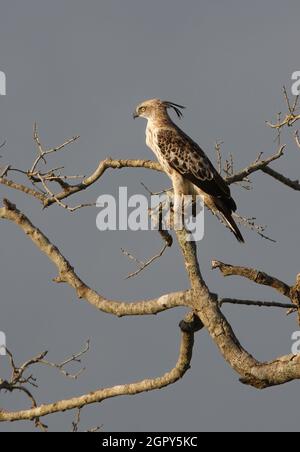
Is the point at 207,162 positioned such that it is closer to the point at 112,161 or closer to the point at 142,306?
the point at 112,161

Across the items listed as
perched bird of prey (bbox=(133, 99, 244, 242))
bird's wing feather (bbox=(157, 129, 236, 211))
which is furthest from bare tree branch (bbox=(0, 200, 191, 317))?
bird's wing feather (bbox=(157, 129, 236, 211))

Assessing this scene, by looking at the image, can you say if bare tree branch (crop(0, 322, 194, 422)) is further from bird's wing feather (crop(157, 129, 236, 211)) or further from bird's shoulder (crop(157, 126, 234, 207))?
bird's shoulder (crop(157, 126, 234, 207))

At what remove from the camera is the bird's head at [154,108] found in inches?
584

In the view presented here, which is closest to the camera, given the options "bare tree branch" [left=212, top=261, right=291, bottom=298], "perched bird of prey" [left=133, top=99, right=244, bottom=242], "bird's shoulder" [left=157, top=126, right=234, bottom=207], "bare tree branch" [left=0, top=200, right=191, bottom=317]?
"bare tree branch" [left=212, top=261, right=291, bottom=298]

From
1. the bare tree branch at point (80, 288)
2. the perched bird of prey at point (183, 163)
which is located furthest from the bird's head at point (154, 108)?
the bare tree branch at point (80, 288)

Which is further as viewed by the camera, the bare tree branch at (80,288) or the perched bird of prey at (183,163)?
the perched bird of prey at (183,163)

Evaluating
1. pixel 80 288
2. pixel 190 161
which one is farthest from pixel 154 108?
pixel 80 288

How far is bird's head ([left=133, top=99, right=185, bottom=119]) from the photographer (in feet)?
48.7

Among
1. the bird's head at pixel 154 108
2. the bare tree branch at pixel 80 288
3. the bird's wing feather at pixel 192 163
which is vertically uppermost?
the bird's head at pixel 154 108

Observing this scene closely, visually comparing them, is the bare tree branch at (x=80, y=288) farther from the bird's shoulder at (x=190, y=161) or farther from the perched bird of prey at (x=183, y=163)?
the bird's shoulder at (x=190, y=161)

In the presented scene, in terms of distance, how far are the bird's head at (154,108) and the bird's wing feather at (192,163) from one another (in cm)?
60

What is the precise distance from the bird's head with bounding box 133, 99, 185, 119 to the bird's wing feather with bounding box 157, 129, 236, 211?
0.60 metres

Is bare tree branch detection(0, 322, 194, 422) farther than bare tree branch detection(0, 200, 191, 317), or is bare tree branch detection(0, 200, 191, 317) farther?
bare tree branch detection(0, 200, 191, 317)
